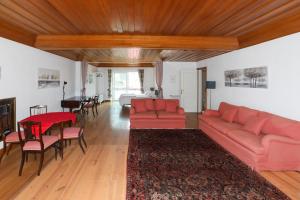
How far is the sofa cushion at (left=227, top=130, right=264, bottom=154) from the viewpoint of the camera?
3.50 metres

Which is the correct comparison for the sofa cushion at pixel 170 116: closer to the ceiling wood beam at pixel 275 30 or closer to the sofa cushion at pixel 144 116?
the sofa cushion at pixel 144 116

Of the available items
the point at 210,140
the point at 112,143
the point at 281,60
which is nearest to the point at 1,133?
the point at 112,143

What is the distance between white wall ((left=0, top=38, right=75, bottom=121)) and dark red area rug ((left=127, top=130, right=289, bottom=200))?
117 inches

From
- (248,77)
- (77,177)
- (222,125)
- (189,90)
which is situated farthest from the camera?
(189,90)

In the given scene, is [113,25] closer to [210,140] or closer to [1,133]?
[1,133]

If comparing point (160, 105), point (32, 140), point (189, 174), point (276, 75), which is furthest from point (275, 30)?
point (32, 140)

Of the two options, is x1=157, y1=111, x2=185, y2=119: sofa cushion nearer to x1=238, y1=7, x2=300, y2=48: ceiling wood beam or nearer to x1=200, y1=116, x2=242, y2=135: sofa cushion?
x1=200, y1=116, x2=242, y2=135: sofa cushion

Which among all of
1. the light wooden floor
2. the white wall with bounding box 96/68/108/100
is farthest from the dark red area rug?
the white wall with bounding box 96/68/108/100

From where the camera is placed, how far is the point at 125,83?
1484 centimetres

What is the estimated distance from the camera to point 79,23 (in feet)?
13.5

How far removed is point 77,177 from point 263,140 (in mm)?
3193

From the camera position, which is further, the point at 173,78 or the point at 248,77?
the point at 173,78

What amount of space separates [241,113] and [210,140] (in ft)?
3.44

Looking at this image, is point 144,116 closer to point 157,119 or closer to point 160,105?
point 157,119
